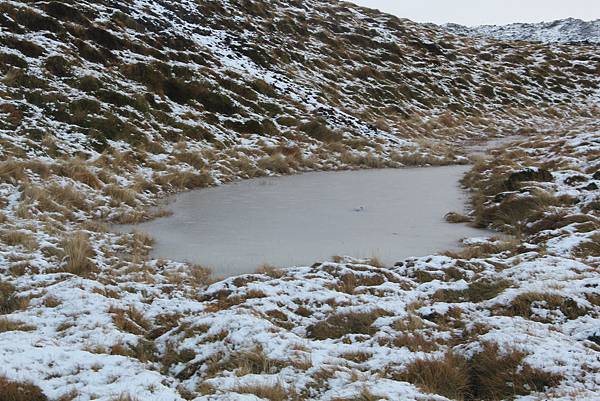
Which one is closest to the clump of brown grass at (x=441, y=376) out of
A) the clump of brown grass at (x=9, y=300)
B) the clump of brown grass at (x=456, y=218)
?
the clump of brown grass at (x=9, y=300)

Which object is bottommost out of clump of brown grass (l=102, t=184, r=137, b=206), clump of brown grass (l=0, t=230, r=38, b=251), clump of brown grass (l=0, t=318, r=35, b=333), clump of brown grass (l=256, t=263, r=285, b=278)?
clump of brown grass (l=0, t=318, r=35, b=333)

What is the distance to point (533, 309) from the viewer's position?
588cm

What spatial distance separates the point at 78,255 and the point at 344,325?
4.55 metres

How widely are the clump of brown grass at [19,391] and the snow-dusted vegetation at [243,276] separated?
0.01 m

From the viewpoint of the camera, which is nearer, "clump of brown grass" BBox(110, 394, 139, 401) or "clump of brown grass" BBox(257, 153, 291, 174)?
"clump of brown grass" BBox(110, 394, 139, 401)

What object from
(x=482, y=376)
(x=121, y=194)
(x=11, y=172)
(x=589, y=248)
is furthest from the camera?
(x=121, y=194)

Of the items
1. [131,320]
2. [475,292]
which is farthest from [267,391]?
[475,292]

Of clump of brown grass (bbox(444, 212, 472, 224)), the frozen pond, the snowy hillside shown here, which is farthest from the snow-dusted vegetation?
the snowy hillside

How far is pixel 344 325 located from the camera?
6117 mm

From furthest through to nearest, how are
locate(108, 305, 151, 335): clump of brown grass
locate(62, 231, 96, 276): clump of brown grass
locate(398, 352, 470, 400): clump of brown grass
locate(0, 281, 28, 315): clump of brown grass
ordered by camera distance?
1. locate(62, 231, 96, 276): clump of brown grass
2. locate(0, 281, 28, 315): clump of brown grass
3. locate(108, 305, 151, 335): clump of brown grass
4. locate(398, 352, 470, 400): clump of brown grass

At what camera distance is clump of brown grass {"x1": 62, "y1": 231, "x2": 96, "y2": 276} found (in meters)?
7.89

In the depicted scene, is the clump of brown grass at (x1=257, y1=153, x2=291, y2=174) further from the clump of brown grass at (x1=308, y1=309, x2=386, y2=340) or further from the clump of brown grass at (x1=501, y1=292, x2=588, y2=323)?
the clump of brown grass at (x1=501, y1=292, x2=588, y2=323)

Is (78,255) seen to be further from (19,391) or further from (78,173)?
(78,173)

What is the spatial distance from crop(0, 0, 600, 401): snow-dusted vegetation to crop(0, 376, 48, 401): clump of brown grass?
11 mm
